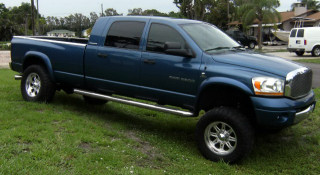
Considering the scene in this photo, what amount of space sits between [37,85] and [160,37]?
3.16 metres

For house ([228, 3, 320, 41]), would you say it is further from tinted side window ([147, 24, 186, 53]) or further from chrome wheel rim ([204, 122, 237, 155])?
chrome wheel rim ([204, 122, 237, 155])

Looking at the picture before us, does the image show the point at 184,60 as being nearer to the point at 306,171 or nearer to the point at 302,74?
the point at 302,74

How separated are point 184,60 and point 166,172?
1.59 m

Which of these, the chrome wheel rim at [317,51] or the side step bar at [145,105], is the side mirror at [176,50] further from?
the chrome wheel rim at [317,51]

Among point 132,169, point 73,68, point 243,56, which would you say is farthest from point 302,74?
point 73,68

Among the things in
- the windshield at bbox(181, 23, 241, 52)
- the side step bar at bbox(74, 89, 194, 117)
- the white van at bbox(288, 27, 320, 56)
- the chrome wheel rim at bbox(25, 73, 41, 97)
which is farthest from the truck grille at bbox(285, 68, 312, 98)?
the white van at bbox(288, 27, 320, 56)

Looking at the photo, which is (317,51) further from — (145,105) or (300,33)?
(145,105)

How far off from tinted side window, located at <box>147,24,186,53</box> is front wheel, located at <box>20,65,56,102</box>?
2.53m

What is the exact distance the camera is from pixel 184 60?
4762 mm

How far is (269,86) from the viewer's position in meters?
4.09

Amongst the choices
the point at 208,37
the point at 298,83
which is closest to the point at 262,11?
the point at 208,37

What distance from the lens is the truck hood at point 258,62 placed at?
4248 mm

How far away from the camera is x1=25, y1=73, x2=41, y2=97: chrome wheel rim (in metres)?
6.93

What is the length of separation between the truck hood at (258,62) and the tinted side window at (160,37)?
2.54 ft
